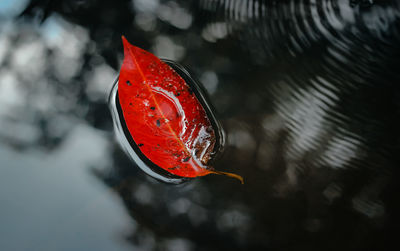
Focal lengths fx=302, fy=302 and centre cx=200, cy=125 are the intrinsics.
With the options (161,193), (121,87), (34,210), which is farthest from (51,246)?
(121,87)

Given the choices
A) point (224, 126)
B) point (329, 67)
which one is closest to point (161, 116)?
point (224, 126)

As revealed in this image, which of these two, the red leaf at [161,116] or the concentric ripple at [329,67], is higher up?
the concentric ripple at [329,67]

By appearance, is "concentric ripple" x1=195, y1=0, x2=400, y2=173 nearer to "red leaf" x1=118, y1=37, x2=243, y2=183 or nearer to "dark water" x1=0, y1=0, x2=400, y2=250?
"dark water" x1=0, y1=0, x2=400, y2=250

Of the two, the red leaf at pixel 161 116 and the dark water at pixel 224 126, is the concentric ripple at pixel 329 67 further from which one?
the red leaf at pixel 161 116

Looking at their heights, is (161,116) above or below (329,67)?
below

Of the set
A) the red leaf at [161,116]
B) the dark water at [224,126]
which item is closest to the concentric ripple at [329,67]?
the dark water at [224,126]

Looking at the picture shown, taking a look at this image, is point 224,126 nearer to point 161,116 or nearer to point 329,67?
point 161,116
